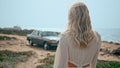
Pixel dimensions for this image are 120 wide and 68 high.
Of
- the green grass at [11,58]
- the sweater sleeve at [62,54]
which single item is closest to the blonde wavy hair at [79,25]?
the sweater sleeve at [62,54]

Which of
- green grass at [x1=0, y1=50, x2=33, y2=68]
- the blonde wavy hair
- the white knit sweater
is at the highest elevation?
the blonde wavy hair

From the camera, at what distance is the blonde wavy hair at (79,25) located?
337 cm

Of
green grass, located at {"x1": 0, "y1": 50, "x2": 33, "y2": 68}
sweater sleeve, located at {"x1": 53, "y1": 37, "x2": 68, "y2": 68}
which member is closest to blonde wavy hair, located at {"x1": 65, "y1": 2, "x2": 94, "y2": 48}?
sweater sleeve, located at {"x1": 53, "y1": 37, "x2": 68, "y2": 68}

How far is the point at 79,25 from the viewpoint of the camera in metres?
3.38

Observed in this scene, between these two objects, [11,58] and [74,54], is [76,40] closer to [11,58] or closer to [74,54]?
[74,54]

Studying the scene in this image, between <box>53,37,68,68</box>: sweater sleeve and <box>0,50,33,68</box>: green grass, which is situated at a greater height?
<box>53,37,68,68</box>: sweater sleeve

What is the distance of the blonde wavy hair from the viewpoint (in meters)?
3.37

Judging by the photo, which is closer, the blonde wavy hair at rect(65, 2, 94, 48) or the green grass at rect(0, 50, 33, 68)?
the blonde wavy hair at rect(65, 2, 94, 48)

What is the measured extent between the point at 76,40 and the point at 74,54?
18 centimetres

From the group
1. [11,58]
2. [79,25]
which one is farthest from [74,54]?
[11,58]

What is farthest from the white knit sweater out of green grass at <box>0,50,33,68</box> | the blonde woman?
green grass at <box>0,50,33,68</box>

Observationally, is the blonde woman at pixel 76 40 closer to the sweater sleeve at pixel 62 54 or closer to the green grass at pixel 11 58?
the sweater sleeve at pixel 62 54

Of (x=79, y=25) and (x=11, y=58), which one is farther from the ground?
(x=79, y=25)

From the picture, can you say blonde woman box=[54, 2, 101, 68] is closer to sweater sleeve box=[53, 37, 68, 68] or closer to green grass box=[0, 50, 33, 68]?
sweater sleeve box=[53, 37, 68, 68]
